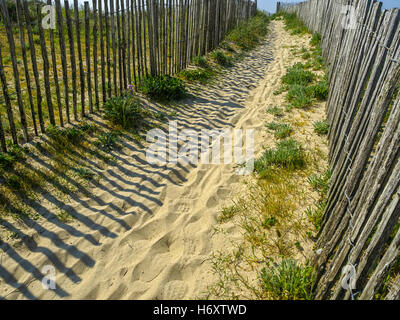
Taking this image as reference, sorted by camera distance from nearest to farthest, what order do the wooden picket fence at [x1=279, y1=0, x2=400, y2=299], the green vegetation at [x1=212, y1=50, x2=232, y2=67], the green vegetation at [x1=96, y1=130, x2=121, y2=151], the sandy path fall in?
the wooden picket fence at [x1=279, y1=0, x2=400, y2=299], the sandy path, the green vegetation at [x1=96, y1=130, x2=121, y2=151], the green vegetation at [x1=212, y1=50, x2=232, y2=67]

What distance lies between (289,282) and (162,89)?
4.87 meters

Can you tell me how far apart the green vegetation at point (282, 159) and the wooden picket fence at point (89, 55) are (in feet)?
9.84

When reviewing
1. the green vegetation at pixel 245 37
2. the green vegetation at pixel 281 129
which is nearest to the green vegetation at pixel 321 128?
the green vegetation at pixel 281 129

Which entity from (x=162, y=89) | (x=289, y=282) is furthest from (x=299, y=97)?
(x=289, y=282)

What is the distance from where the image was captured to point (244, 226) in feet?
10.3

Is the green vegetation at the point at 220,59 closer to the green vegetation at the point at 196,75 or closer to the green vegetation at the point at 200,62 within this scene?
the green vegetation at the point at 200,62

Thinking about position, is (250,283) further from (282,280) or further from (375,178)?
(375,178)

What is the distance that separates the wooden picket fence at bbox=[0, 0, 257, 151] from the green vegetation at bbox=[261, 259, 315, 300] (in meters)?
3.65

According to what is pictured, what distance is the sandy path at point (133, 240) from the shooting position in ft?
8.50

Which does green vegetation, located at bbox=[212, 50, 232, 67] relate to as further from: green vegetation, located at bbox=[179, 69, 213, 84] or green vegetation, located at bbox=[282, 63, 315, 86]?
green vegetation, located at bbox=[282, 63, 315, 86]

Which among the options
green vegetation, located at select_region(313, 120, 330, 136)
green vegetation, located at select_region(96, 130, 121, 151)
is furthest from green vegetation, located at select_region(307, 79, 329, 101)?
green vegetation, located at select_region(96, 130, 121, 151)

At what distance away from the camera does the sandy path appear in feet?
8.50
